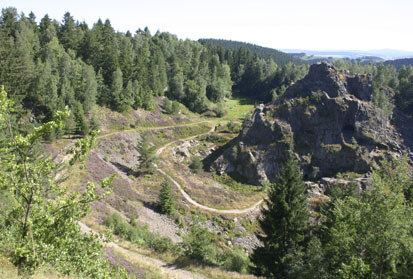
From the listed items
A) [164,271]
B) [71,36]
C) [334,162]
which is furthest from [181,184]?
[71,36]

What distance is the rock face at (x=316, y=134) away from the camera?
6669 centimetres

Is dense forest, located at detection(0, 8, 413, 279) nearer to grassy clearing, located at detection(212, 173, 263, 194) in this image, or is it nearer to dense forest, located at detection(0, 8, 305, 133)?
dense forest, located at detection(0, 8, 305, 133)

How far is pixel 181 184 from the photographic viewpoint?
55.4m

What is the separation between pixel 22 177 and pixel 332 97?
76.2 m

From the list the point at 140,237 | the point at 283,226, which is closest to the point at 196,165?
the point at 140,237

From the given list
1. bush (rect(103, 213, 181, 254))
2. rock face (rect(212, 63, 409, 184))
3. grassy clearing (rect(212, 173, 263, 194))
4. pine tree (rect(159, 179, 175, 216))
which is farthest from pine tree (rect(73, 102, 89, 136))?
rock face (rect(212, 63, 409, 184))

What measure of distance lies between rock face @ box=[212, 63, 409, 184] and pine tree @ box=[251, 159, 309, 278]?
37.7 m

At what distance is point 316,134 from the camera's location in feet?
231

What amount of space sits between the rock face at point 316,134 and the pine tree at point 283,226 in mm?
37700

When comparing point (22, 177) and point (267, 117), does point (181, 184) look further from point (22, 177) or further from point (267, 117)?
point (22, 177)

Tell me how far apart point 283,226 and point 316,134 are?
167 feet

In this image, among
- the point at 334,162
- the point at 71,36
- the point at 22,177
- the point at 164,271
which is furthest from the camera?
the point at 71,36

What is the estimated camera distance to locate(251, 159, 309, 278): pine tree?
24.8 meters

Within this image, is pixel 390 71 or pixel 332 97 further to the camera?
pixel 390 71
